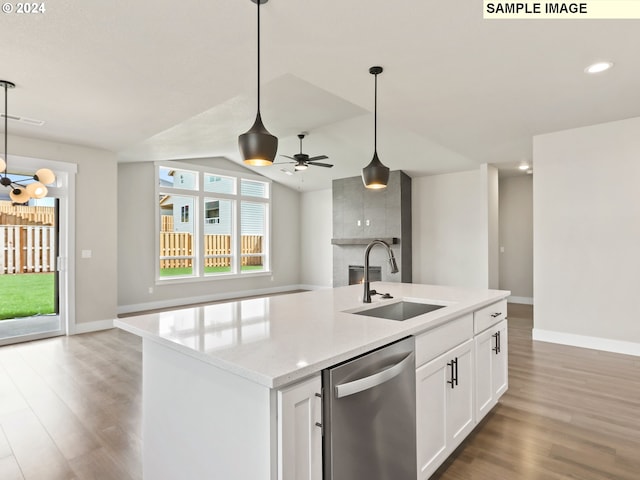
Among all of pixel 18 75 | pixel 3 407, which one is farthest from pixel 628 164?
pixel 3 407

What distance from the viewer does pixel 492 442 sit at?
222 centimetres

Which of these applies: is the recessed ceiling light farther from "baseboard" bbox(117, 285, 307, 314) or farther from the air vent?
"baseboard" bbox(117, 285, 307, 314)

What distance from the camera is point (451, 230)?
7.36 metres

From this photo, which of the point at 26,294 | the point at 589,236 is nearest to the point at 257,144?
the point at 589,236

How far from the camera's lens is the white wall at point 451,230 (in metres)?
6.92

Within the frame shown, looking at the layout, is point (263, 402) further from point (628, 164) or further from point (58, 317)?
point (58, 317)

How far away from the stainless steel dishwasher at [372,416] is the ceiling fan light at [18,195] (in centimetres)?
432

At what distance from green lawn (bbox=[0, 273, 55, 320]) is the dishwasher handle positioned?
17.6ft

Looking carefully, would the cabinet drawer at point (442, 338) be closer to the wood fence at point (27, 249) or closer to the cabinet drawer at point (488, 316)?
the cabinet drawer at point (488, 316)

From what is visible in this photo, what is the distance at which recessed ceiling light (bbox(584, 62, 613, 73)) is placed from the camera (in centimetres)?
279

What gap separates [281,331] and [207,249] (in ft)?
22.4

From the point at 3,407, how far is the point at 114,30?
116 inches

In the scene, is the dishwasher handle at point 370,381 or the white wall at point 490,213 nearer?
the dishwasher handle at point 370,381

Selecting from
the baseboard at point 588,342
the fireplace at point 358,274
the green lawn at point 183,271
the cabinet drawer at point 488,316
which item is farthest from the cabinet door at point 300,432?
the fireplace at point 358,274
